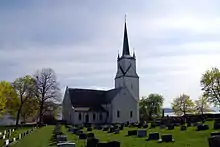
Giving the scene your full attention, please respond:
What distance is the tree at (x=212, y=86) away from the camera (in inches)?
2473

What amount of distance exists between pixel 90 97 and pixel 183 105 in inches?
1184

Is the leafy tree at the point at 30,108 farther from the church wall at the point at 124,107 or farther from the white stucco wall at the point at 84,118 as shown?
the church wall at the point at 124,107

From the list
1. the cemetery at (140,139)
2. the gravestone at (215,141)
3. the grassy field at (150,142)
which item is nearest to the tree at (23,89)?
the cemetery at (140,139)

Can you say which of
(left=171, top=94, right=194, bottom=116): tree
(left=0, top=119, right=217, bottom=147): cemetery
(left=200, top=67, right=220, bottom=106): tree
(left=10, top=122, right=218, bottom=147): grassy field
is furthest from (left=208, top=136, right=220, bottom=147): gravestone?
(left=171, top=94, right=194, bottom=116): tree

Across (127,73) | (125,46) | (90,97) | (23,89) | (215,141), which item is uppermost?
(125,46)

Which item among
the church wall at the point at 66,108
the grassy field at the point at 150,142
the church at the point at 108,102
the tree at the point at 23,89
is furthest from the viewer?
the church wall at the point at 66,108

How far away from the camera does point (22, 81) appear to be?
6669 centimetres

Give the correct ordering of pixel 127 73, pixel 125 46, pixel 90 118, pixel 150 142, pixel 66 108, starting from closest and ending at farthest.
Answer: pixel 150 142 < pixel 90 118 < pixel 66 108 < pixel 127 73 < pixel 125 46

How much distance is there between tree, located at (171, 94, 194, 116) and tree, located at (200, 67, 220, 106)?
24.7m

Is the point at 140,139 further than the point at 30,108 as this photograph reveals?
No

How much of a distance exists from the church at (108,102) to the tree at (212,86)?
19174mm

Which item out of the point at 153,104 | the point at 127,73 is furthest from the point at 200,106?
the point at 127,73

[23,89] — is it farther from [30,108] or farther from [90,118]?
[90,118]

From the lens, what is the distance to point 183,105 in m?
90.5
